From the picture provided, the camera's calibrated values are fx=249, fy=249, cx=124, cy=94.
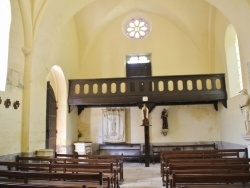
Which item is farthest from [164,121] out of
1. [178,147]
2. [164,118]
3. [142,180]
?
[142,180]

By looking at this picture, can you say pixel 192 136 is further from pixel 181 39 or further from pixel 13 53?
pixel 13 53

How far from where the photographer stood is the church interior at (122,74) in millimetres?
7590

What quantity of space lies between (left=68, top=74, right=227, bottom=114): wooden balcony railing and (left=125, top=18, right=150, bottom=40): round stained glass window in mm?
3313

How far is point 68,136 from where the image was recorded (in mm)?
11367

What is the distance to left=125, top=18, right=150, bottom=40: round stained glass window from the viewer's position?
1355cm

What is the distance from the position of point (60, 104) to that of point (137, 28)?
19.6 feet

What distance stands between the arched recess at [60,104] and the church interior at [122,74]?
44 millimetres

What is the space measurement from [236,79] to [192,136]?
3.77 meters

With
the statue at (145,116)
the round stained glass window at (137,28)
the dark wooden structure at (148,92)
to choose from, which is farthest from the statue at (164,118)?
the round stained glass window at (137,28)

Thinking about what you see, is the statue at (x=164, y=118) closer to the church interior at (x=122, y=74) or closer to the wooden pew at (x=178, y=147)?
the church interior at (x=122, y=74)

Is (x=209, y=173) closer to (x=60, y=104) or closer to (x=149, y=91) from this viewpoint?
(x=149, y=91)

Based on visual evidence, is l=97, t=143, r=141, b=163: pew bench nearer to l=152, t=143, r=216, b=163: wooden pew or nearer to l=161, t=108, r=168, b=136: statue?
l=152, t=143, r=216, b=163: wooden pew

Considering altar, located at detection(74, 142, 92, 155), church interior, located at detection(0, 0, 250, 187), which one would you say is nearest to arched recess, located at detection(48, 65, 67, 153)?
church interior, located at detection(0, 0, 250, 187)

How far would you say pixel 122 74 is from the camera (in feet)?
43.5
